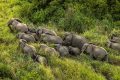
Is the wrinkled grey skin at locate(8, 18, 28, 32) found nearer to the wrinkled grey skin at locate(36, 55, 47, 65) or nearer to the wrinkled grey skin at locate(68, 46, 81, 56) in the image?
the wrinkled grey skin at locate(68, 46, 81, 56)

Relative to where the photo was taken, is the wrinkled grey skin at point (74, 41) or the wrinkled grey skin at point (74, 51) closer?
the wrinkled grey skin at point (74, 51)

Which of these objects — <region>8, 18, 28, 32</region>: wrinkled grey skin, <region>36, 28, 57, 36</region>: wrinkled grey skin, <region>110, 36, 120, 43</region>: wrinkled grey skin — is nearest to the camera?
<region>36, 28, 57, 36</region>: wrinkled grey skin

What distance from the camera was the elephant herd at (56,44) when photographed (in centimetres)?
1020

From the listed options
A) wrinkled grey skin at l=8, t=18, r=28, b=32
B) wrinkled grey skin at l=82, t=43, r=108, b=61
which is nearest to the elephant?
wrinkled grey skin at l=8, t=18, r=28, b=32

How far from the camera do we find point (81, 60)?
10.4 m

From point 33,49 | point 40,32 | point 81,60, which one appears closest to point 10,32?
point 40,32

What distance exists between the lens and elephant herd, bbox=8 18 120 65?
10.2m

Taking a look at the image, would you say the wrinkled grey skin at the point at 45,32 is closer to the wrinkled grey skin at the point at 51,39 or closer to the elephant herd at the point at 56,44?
the elephant herd at the point at 56,44

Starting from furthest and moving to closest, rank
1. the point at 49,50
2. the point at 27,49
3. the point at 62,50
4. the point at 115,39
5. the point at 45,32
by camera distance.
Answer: the point at 115,39, the point at 45,32, the point at 62,50, the point at 49,50, the point at 27,49

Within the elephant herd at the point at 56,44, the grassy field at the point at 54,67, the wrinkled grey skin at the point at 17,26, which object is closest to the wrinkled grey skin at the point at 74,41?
the elephant herd at the point at 56,44

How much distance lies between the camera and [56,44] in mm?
10773

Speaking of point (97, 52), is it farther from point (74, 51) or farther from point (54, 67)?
point (54, 67)

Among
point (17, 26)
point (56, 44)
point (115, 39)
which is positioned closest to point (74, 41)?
point (56, 44)

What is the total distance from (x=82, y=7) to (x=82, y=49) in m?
3.93
